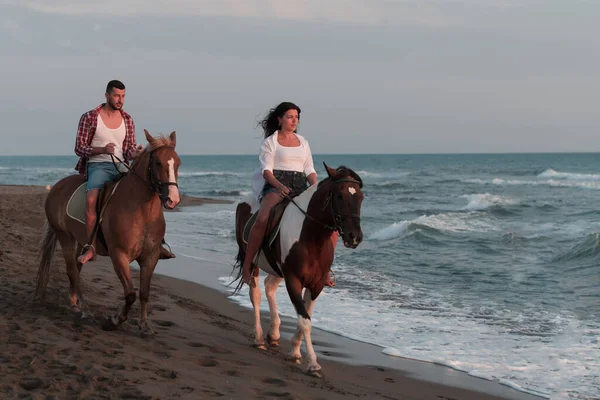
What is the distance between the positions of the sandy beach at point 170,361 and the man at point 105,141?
0.96m

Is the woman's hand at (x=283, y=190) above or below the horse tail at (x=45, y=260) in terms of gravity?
above

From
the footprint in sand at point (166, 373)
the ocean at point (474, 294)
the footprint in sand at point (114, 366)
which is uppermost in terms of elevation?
the footprint in sand at point (114, 366)

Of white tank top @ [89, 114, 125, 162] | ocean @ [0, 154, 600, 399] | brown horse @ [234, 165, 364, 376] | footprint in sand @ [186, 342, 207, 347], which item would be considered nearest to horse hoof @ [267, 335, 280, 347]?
brown horse @ [234, 165, 364, 376]

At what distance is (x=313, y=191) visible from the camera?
21.5ft

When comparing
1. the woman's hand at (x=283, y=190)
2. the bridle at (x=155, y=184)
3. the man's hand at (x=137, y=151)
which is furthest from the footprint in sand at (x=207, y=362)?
the man's hand at (x=137, y=151)

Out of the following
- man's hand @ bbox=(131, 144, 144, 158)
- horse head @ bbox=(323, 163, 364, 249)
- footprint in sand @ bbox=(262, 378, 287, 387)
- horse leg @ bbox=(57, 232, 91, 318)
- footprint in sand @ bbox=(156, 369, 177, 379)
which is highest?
man's hand @ bbox=(131, 144, 144, 158)

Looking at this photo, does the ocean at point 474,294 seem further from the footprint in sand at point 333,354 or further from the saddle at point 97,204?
the saddle at point 97,204

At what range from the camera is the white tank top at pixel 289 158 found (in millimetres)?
7133

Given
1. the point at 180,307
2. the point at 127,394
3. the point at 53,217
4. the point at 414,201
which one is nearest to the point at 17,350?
the point at 127,394

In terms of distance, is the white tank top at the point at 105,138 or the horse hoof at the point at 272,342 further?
the horse hoof at the point at 272,342

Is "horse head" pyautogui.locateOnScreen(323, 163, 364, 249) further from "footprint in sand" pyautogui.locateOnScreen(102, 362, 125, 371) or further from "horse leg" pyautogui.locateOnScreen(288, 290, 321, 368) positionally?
"footprint in sand" pyautogui.locateOnScreen(102, 362, 125, 371)

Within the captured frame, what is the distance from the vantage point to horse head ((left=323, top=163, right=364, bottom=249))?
5.92m

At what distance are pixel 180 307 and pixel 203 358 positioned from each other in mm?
3011

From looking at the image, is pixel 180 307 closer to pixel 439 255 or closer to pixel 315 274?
pixel 315 274
